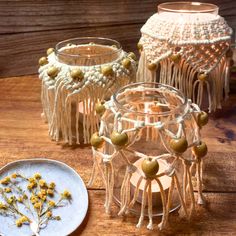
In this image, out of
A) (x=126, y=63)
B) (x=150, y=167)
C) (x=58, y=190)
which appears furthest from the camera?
(x=126, y=63)

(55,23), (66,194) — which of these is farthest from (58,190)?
(55,23)

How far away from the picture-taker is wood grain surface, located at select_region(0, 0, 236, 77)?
0.90m

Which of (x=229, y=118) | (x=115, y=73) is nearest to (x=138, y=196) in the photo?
(x=115, y=73)

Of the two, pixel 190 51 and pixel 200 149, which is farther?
pixel 190 51

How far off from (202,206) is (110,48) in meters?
0.35

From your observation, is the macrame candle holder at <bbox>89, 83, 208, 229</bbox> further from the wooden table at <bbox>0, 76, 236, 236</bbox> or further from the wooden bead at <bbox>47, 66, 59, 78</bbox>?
the wooden bead at <bbox>47, 66, 59, 78</bbox>

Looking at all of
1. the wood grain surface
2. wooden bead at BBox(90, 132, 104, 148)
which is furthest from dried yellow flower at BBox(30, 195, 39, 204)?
the wood grain surface

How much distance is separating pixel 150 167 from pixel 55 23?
597mm

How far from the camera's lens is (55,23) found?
926 mm

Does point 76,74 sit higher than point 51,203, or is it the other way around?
point 76,74

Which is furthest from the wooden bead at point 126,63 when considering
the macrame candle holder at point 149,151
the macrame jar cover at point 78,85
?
the macrame candle holder at point 149,151

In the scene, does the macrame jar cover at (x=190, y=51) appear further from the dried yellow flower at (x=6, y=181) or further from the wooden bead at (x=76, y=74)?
the dried yellow flower at (x=6, y=181)

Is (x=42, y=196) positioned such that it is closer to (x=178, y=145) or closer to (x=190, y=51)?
(x=178, y=145)

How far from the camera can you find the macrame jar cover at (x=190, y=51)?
26.8 inches
